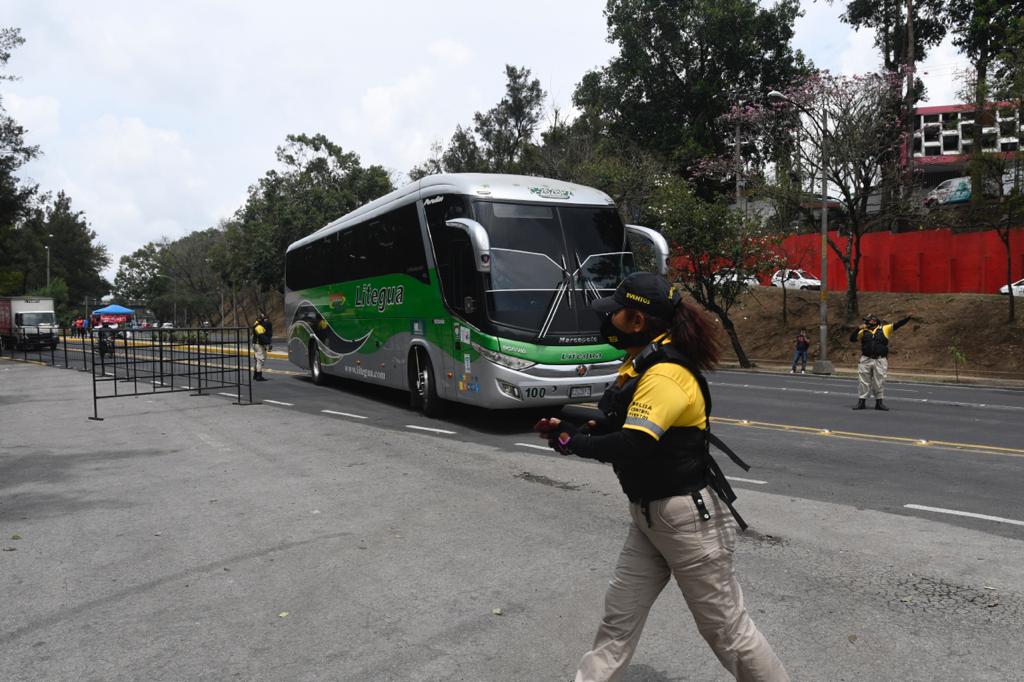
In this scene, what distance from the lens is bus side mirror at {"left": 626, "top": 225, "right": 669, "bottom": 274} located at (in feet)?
40.3

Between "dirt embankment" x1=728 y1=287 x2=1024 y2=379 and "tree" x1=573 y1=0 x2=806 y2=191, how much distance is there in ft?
32.3

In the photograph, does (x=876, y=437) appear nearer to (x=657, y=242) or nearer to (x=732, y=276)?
(x=657, y=242)

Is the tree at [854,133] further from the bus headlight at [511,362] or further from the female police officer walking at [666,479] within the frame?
the female police officer walking at [666,479]

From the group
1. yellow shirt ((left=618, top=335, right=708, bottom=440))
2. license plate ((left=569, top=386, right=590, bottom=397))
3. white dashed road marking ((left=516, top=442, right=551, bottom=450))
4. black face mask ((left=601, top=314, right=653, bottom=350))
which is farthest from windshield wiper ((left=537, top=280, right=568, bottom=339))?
yellow shirt ((left=618, top=335, right=708, bottom=440))

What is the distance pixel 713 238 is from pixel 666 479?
27079 mm

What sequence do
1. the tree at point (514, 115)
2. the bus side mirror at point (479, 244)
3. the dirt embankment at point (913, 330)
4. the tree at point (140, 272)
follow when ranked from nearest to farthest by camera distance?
the bus side mirror at point (479, 244), the dirt embankment at point (913, 330), the tree at point (514, 115), the tree at point (140, 272)

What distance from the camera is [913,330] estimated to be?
2980cm

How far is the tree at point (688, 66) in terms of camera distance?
42.1 meters

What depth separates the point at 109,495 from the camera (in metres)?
7.86

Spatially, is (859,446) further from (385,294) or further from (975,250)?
(975,250)

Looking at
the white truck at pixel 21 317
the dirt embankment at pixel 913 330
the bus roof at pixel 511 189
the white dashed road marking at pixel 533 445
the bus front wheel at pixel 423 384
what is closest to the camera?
the white dashed road marking at pixel 533 445

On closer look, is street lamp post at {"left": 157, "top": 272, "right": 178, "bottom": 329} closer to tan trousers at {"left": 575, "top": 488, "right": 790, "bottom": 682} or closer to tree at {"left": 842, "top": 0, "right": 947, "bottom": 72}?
tree at {"left": 842, "top": 0, "right": 947, "bottom": 72}

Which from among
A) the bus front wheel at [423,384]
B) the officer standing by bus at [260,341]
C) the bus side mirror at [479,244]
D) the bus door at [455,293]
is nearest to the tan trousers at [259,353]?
the officer standing by bus at [260,341]

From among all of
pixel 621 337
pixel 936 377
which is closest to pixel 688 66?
pixel 936 377
